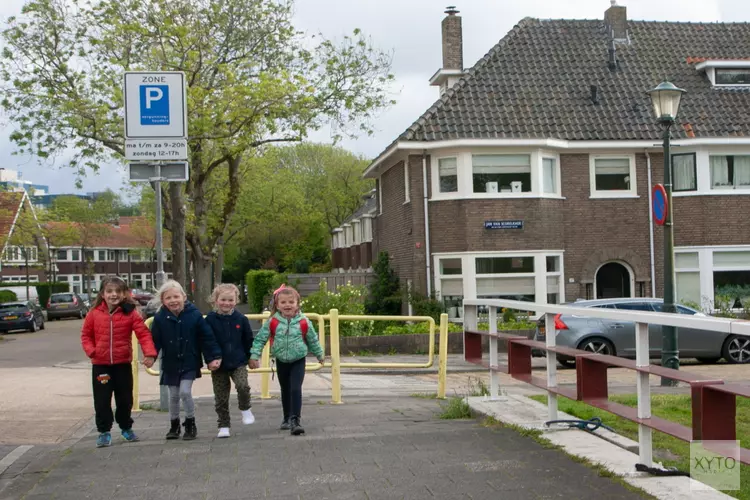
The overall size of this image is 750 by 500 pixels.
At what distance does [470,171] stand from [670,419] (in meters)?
17.2

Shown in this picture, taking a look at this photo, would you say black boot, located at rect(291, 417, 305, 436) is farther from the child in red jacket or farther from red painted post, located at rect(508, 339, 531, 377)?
red painted post, located at rect(508, 339, 531, 377)

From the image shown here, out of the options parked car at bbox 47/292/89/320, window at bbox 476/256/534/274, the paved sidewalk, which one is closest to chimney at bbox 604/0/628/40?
window at bbox 476/256/534/274

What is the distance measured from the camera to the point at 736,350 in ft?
63.2

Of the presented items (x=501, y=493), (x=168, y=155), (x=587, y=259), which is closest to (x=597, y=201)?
(x=587, y=259)

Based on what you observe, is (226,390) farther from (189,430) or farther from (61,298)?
(61,298)

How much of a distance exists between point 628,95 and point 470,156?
5796 mm

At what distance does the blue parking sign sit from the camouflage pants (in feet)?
10.7

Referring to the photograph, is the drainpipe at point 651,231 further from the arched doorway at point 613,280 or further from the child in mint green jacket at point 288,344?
the child in mint green jacket at point 288,344

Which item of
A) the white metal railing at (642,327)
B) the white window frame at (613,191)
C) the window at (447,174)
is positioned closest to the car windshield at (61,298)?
the window at (447,174)

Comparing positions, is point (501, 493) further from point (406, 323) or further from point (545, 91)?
point (545, 91)

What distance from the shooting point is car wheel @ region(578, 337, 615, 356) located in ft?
59.5

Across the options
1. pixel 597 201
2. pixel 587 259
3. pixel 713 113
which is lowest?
pixel 587 259

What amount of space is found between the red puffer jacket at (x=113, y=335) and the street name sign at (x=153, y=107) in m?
2.73

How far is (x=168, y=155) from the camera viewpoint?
422 inches
